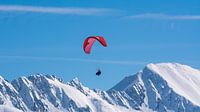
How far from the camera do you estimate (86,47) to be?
454 feet

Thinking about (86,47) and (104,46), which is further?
(86,47)

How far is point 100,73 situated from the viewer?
5261 inches

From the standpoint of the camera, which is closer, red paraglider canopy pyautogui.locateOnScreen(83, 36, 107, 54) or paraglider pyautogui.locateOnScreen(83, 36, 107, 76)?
paraglider pyautogui.locateOnScreen(83, 36, 107, 76)

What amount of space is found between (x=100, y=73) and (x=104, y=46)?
366 inches

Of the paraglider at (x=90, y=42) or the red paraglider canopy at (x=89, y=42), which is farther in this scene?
the red paraglider canopy at (x=89, y=42)

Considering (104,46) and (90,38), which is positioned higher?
(90,38)

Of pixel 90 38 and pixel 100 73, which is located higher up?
pixel 90 38

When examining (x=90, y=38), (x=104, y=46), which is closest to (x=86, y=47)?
(x=90, y=38)

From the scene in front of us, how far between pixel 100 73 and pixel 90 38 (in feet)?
28.3

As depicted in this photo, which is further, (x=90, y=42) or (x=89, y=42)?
(x=90, y=42)

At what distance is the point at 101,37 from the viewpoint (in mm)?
134000

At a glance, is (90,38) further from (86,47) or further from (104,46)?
(104,46)

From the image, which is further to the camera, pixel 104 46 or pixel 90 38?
pixel 90 38

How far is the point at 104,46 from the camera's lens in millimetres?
125938
